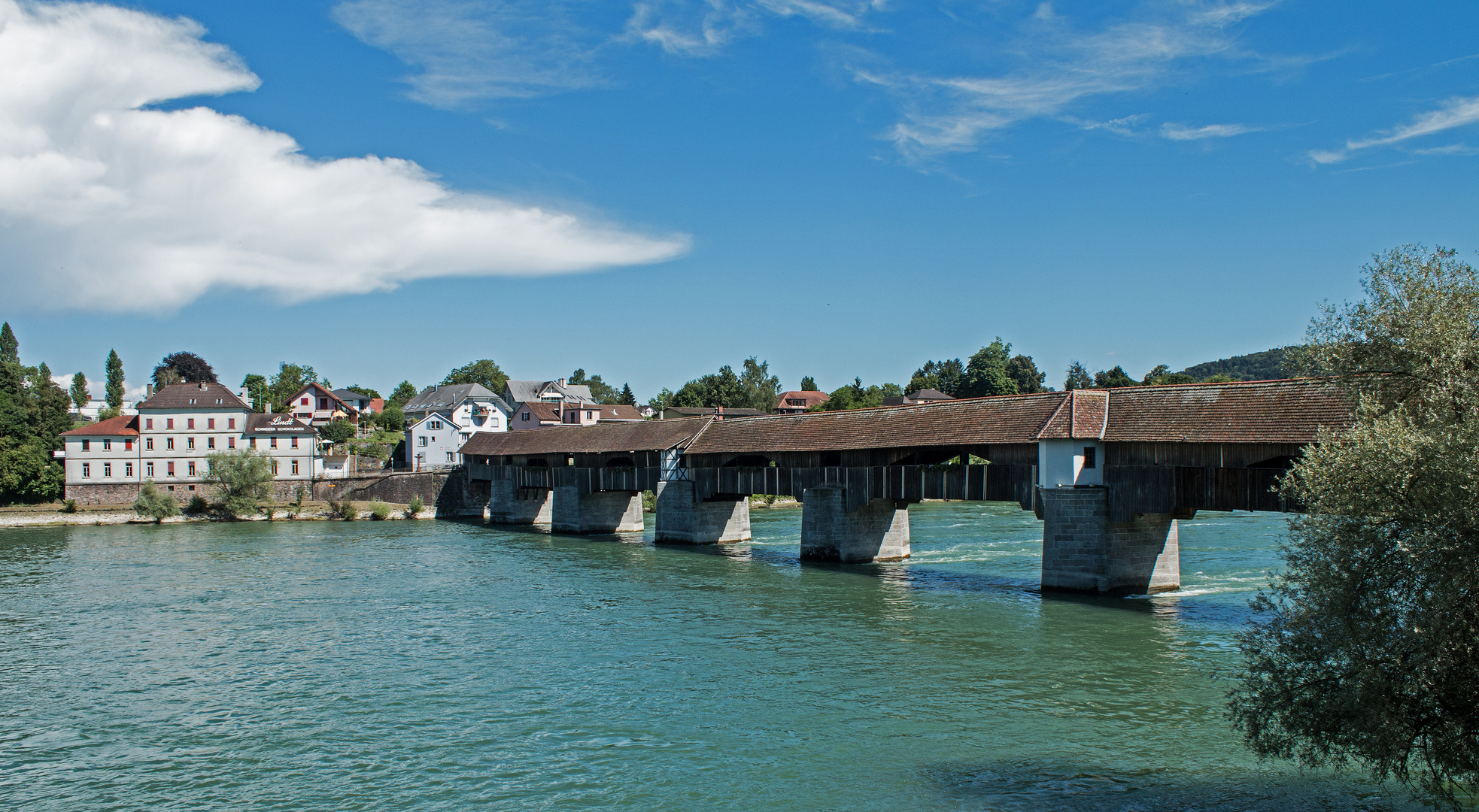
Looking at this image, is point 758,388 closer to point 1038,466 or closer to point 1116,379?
point 1116,379

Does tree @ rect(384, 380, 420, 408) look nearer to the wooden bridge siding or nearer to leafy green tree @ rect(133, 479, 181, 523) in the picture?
leafy green tree @ rect(133, 479, 181, 523)

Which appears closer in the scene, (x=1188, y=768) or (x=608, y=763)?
(x=1188, y=768)

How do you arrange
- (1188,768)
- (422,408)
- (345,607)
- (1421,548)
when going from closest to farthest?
(1421,548) < (1188,768) < (345,607) < (422,408)

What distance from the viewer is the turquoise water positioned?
402 inches

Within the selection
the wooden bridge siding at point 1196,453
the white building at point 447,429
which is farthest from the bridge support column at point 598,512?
the wooden bridge siding at point 1196,453

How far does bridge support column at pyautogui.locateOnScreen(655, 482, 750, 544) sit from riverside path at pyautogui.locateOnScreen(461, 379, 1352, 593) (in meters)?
0.05

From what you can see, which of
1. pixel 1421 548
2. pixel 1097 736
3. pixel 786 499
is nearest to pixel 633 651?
pixel 1097 736

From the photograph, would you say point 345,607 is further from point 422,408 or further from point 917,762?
point 422,408

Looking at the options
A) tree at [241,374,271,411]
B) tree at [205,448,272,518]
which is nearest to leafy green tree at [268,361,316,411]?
tree at [241,374,271,411]

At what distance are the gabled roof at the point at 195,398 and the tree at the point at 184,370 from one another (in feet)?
78.1

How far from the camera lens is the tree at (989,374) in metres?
82.4

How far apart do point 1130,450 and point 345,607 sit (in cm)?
1821

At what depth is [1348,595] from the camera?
746 centimetres

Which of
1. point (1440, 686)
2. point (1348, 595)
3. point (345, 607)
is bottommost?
point (345, 607)
